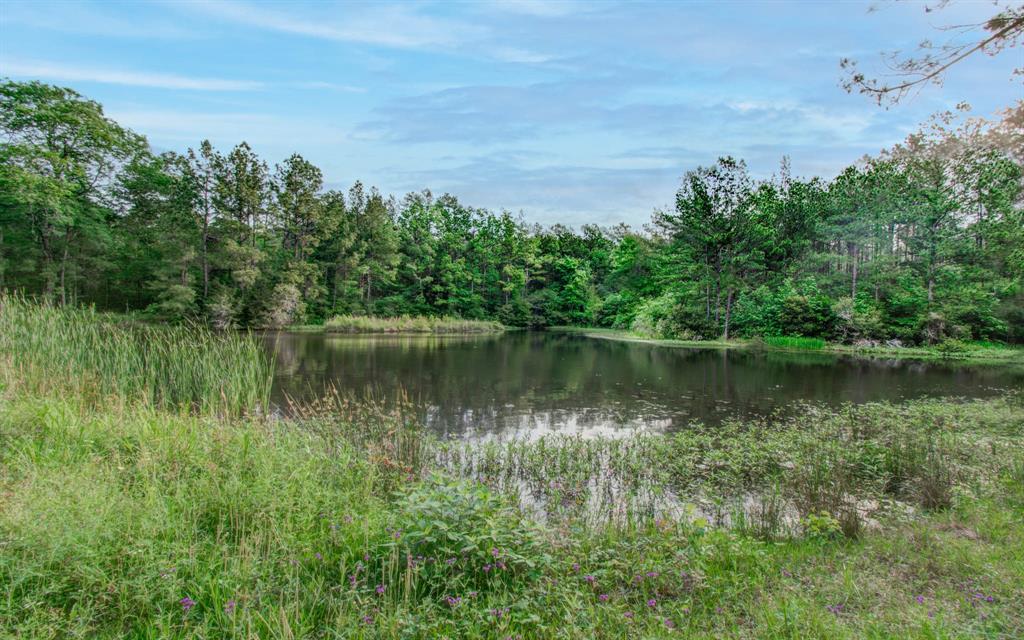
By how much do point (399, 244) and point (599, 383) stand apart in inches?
1178

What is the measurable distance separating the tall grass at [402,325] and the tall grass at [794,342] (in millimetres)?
18652

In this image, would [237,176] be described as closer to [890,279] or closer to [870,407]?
[870,407]

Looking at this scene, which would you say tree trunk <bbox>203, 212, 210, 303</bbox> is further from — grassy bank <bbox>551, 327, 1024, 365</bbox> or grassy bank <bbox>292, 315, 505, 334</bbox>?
grassy bank <bbox>551, 327, 1024, 365</bbox>

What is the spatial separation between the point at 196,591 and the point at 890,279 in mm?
32273

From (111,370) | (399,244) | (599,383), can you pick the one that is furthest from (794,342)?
(399,244)

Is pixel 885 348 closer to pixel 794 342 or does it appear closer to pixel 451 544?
pixel 794 342

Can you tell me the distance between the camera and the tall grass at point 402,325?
3077cm

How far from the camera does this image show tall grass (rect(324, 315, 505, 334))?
3077 centimetres

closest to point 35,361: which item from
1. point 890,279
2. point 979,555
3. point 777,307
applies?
point 979,555

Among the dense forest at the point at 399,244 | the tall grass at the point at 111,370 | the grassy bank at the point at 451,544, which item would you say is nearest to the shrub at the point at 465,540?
the grassy bank at the point at 451,544

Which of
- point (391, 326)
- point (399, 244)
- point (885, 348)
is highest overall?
point (399, 244)

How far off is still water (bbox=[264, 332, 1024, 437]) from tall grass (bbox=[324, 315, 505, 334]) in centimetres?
1026

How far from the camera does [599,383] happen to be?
13.0 meters

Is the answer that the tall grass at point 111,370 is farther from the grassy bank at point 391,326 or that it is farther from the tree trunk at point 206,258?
the tree trunk at point 206,258
